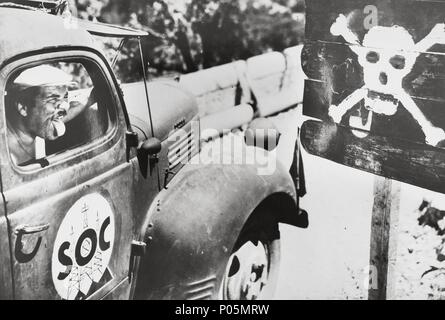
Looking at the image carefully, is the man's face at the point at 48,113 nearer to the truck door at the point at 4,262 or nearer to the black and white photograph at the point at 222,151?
the black and white photograph at the point at 222,151

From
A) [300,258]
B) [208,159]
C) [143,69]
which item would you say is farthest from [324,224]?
[143,69]

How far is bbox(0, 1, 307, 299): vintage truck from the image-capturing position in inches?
71.5

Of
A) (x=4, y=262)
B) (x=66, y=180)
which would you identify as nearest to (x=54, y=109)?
(x=66, y=180)

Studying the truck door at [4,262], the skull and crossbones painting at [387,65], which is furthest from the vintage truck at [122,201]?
the skull and crossbones painting at [387,65]

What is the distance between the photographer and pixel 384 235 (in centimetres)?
271

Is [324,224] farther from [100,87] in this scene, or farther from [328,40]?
[100,87]

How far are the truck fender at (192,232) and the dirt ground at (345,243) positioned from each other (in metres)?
0.37

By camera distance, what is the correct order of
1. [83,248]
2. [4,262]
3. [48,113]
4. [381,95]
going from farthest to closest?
[381,95] → [83,248] → [48,113] → [4,262]

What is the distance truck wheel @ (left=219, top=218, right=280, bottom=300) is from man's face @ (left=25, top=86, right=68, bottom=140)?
1034 mm

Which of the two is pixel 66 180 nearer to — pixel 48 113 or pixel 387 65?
pixel 48 113

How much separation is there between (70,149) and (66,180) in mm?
123

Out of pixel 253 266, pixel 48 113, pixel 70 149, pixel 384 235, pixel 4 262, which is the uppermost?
pixel 48 113

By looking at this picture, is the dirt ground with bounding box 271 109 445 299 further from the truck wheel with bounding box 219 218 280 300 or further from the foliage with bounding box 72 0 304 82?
the foliage with bounding box 72 0 304 82

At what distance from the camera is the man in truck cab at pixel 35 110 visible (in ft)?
5.89
